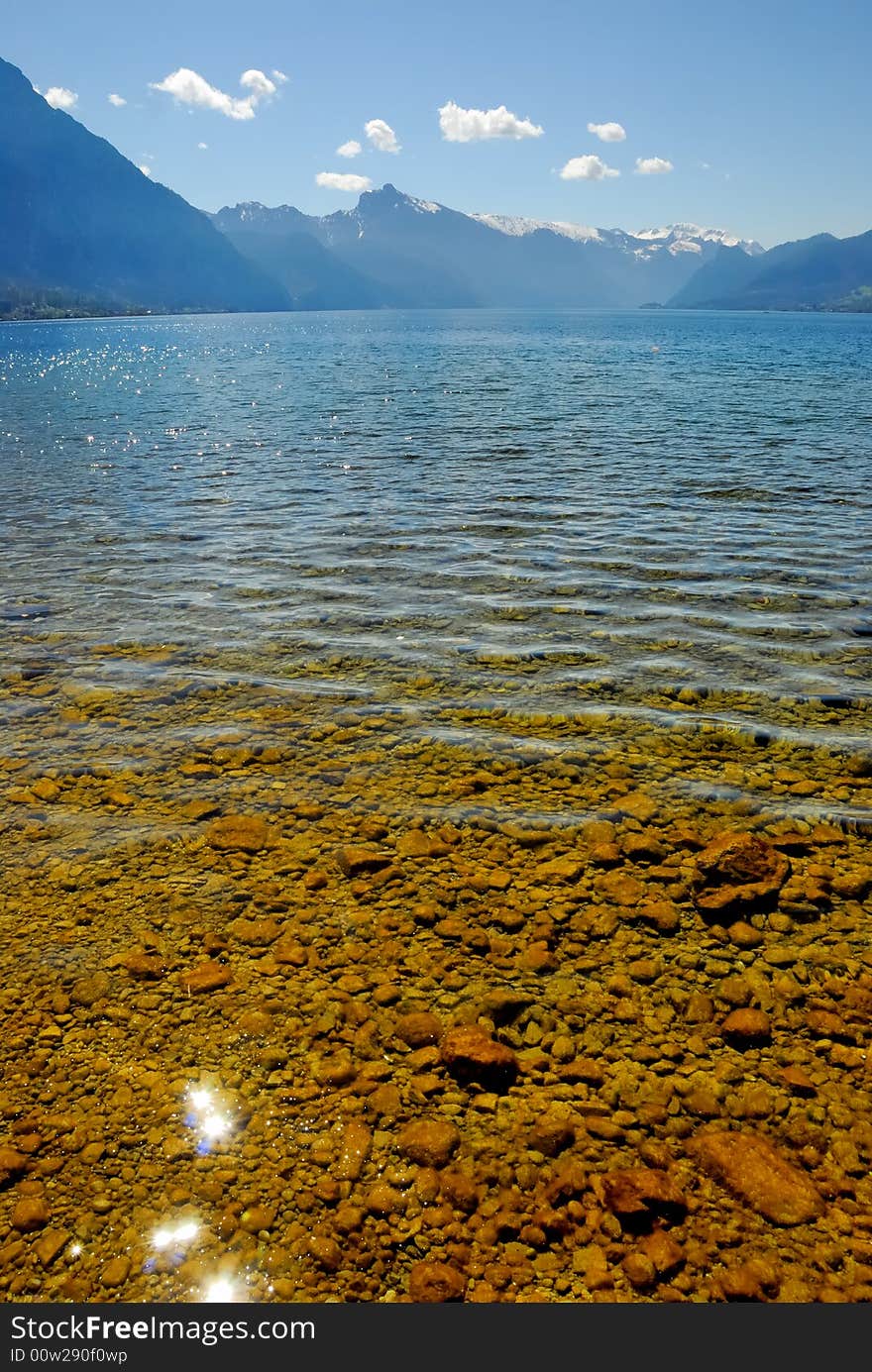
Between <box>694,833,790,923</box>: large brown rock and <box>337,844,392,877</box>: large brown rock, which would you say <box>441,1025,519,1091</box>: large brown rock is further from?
<box>694,833,790,923</box>: large brown rock

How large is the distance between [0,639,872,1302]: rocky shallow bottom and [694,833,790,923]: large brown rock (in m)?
0.04

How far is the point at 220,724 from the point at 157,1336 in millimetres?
7804

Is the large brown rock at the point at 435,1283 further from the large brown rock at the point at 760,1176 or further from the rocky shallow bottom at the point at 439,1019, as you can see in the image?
the large brown rock at the point at 760,1176

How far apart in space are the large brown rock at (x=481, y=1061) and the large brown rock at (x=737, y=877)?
2600 mm

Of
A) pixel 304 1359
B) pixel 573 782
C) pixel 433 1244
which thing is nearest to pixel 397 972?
pixel 433 1244

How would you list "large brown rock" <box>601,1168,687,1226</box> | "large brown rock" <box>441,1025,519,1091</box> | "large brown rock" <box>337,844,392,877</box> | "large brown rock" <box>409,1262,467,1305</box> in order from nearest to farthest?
"large brown rock" <box>409,1262,467,1305</box> < "large brown rock" <box>601,1168,687,1226</box> < "large brown rock" <box>441,1025,519,1091</box> < "large brown rock" <box>337,844,392,877</box>

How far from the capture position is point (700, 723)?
36.0 feet

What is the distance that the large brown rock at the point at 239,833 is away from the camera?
28.5 ft

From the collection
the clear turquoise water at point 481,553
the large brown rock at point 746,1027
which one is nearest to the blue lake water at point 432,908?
the large brown rock at point 746,1027

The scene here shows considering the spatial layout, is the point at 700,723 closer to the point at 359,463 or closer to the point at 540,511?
the point at 540,511

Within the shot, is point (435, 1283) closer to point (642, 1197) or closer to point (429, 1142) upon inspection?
point (429, 1142)

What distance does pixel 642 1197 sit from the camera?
491cm

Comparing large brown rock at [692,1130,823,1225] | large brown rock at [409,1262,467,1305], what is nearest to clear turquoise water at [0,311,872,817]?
large brown rock at [692,1130,823,1225]

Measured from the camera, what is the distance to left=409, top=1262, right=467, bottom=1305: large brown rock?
14.6ft
